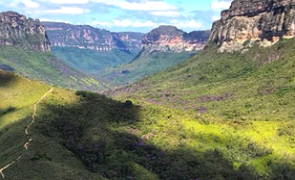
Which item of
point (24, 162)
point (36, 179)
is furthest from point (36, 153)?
point (36, 179)

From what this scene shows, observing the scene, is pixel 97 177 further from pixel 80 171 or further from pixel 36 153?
pixel 36 153

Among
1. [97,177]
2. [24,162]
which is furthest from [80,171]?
[24,162]

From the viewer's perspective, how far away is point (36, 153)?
199625 millimetres

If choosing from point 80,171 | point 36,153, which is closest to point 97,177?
point 80,171

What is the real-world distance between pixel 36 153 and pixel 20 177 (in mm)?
18495

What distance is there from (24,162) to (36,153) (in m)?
7.65

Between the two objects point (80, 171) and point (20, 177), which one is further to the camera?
point (80, 171)

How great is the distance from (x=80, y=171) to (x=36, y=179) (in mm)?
20742

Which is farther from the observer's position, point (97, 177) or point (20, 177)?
point (97, 177)

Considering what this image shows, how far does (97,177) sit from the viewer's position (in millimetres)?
194625

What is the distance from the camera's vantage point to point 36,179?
589 feet

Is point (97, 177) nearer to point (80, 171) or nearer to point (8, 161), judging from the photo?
point (80, 171)

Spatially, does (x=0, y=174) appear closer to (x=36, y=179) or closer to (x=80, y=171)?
(x=36, y=179)

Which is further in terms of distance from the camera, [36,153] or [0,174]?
[36,153]
